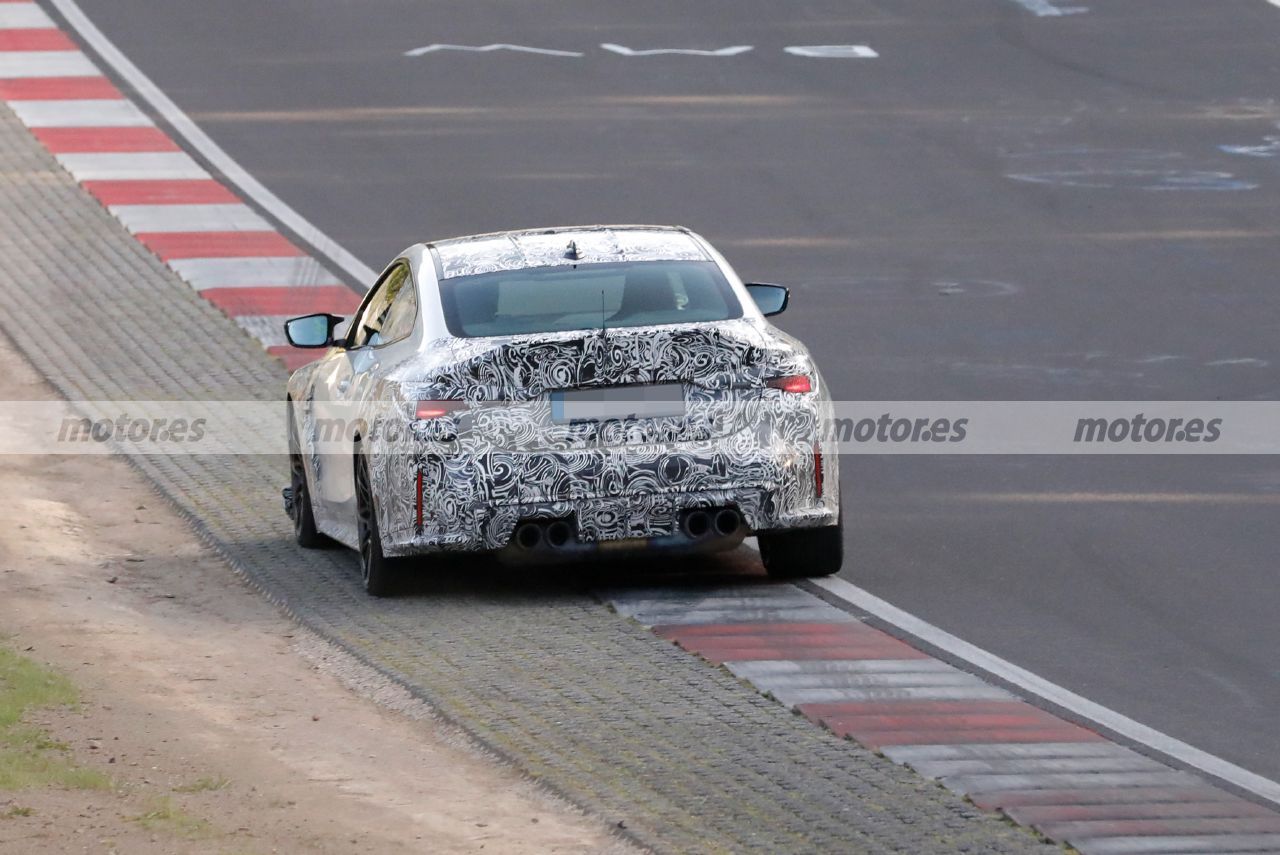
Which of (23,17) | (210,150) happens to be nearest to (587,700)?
(210,150)

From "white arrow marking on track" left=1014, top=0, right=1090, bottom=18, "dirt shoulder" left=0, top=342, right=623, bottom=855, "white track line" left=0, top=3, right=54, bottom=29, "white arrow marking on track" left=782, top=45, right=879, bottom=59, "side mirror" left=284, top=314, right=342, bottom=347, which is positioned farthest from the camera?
"white track line" left=0, top=3, right=54, bottom=29

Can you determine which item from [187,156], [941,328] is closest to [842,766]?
[941,328]

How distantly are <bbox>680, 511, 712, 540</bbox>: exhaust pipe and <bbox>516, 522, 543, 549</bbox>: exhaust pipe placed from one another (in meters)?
0.60

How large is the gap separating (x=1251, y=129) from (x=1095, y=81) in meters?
2.33

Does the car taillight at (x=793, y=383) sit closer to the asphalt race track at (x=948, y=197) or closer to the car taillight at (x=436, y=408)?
the asphalt race track at (x=948, y=197)

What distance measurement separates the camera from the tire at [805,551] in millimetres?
10891

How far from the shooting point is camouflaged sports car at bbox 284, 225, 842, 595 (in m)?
10.3

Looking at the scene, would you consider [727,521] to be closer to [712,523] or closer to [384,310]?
[712,523]

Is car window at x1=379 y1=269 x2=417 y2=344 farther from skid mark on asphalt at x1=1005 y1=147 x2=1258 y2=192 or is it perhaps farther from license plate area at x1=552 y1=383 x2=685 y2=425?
skid mark on asphalt at x1=1005 y1=147 x2=1258 y2=192

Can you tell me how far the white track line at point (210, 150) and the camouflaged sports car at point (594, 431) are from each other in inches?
305

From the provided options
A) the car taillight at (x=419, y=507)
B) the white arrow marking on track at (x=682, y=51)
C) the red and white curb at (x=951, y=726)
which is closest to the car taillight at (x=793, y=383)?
the red and white curb at (x=951, y=726)

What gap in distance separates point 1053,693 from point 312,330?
4414 mm

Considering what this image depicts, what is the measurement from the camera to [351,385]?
445 inches

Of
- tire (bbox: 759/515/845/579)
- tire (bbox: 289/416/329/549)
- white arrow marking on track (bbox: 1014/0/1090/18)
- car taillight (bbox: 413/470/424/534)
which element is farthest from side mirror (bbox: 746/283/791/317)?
white arrow marking on track (bbox: 1014/0/1090/18)
